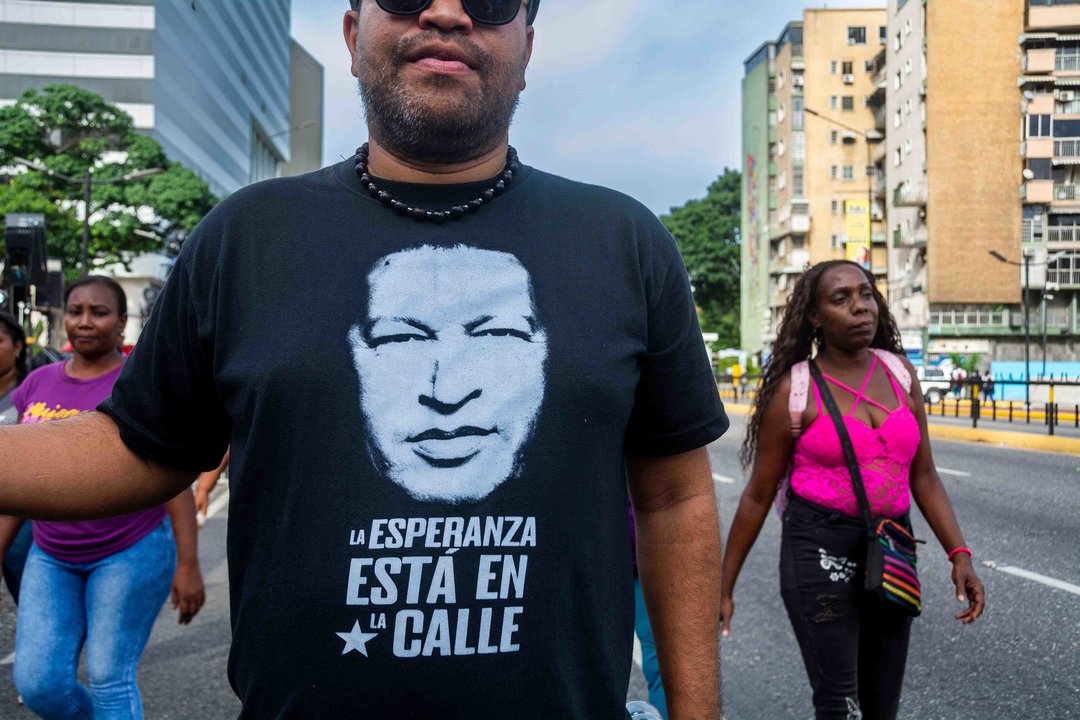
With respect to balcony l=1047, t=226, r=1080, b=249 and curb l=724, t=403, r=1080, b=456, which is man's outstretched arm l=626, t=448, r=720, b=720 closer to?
curb l=724, t=403, r=1080, b=456

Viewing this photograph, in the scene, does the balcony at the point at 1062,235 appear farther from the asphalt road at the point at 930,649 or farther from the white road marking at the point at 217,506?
the asphalt road at the point at 930,649

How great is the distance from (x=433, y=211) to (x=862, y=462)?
2677mm

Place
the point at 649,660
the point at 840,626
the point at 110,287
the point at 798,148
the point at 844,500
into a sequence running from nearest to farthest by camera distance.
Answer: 1. the point at 840,626
2. the point at 844,500
3. the point at 649,660
4. the point at 110,287
5. the point at 798,148

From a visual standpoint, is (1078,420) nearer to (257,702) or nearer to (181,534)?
(181,534)

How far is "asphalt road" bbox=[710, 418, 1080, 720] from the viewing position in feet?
18.1

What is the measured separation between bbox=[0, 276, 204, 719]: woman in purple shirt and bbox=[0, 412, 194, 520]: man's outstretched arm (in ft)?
6.63

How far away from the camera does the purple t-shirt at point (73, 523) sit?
414cm

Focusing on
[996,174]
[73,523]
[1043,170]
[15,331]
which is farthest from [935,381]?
[73,523]

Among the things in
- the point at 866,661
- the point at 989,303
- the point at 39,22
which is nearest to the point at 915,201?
→ the point at 989,303

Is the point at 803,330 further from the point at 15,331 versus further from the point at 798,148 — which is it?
the point at 798,148

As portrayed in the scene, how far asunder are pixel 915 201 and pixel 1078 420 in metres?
39.8

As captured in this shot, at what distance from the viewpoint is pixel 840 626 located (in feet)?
13.1

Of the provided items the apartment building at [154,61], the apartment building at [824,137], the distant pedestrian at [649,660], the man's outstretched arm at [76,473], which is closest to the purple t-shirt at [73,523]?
the distant pedestrian at [649,660]

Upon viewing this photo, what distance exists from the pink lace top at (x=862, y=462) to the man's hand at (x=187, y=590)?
2177 mm
